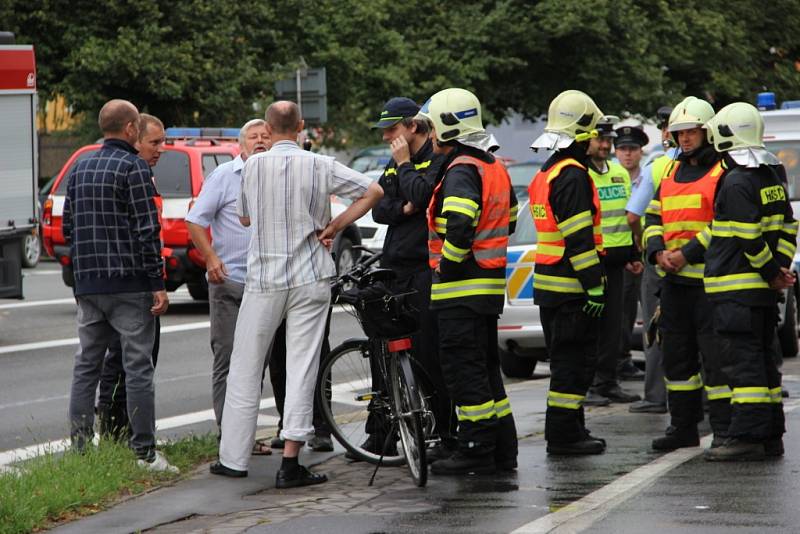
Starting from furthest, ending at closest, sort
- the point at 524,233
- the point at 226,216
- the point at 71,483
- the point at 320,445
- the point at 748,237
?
the point at 524,233
the point at 320,445
the point at 226,216
the point at 748,237
the point at 71,483

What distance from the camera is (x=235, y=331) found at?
8031 millimetres

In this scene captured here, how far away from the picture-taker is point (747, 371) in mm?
8141

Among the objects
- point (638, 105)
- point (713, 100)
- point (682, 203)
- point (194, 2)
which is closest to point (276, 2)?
point (194, 2)

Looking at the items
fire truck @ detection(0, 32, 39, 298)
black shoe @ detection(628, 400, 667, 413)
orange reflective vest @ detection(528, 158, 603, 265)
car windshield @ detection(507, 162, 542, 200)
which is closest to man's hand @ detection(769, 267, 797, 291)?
orange reflective vest @ detection(528, 158, 603, 265)

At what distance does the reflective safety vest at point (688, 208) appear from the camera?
332 inches

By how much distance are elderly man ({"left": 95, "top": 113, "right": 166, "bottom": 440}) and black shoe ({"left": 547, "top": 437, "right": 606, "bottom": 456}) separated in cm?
222

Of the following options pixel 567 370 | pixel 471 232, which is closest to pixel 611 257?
pixel 567 370

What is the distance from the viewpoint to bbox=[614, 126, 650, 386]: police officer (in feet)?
38.3

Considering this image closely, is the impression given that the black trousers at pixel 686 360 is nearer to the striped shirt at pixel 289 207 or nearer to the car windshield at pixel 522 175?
the striped shirt at pixel 289 207

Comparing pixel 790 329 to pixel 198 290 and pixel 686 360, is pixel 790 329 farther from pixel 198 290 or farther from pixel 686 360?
pixel 198 290

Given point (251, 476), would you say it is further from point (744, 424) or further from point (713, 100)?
point (713, 100)

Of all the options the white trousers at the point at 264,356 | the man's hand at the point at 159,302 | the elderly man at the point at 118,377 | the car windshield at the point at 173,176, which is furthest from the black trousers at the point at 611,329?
the car windshield at the point at 173,176

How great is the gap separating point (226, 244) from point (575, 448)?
223cm

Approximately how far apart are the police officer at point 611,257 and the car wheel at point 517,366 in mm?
2076
